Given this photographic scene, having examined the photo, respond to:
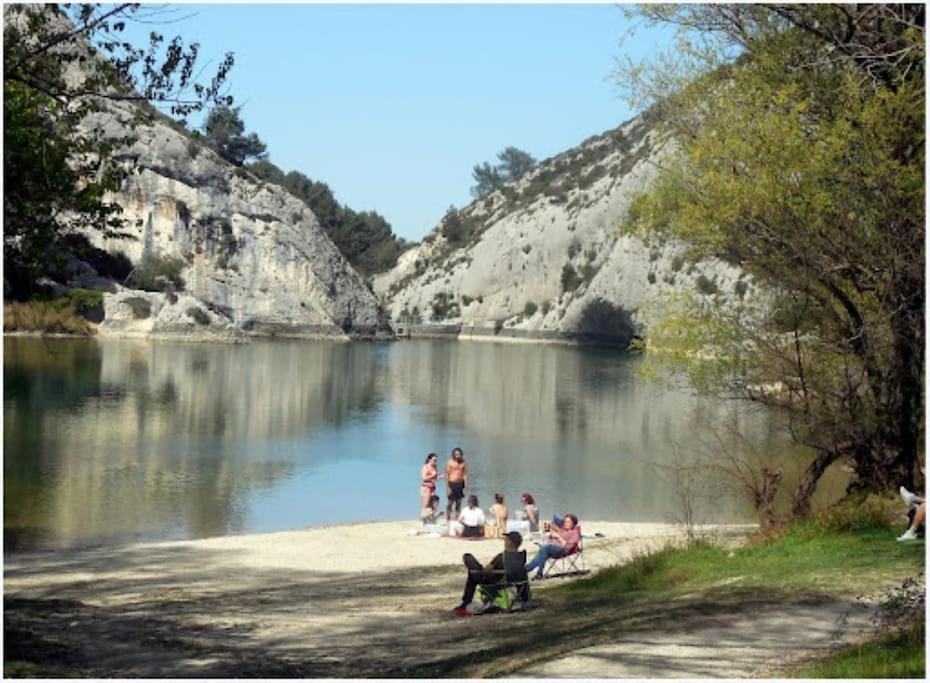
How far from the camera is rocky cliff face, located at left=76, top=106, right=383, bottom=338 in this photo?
334 ft

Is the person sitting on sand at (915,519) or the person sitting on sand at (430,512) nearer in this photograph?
the person sitting on sand at (915,519)

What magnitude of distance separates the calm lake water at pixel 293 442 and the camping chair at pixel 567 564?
7638 millimetres

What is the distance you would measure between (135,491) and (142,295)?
68.0m

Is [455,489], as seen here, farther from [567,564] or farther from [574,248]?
[574,248]

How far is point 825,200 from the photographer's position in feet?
61.7

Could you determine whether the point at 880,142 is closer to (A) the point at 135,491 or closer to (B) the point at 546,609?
(B) the point at 546,609

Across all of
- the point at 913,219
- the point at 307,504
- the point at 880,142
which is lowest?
the point at 307,504

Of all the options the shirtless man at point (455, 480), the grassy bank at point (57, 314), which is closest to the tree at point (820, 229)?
the shirtless man at point (455, 480)

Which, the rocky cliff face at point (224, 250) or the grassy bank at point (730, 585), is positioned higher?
the rocky cliff face at point (224, 250)

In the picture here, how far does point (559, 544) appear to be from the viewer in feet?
65.0

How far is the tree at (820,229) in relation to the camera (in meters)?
18.7

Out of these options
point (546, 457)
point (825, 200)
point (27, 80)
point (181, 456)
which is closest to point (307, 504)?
point (181, 456)

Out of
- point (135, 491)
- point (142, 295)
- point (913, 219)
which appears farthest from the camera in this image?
point (142, 295)

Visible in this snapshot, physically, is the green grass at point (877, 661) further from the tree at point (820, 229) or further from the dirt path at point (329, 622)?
the tree at point (820, 229)
